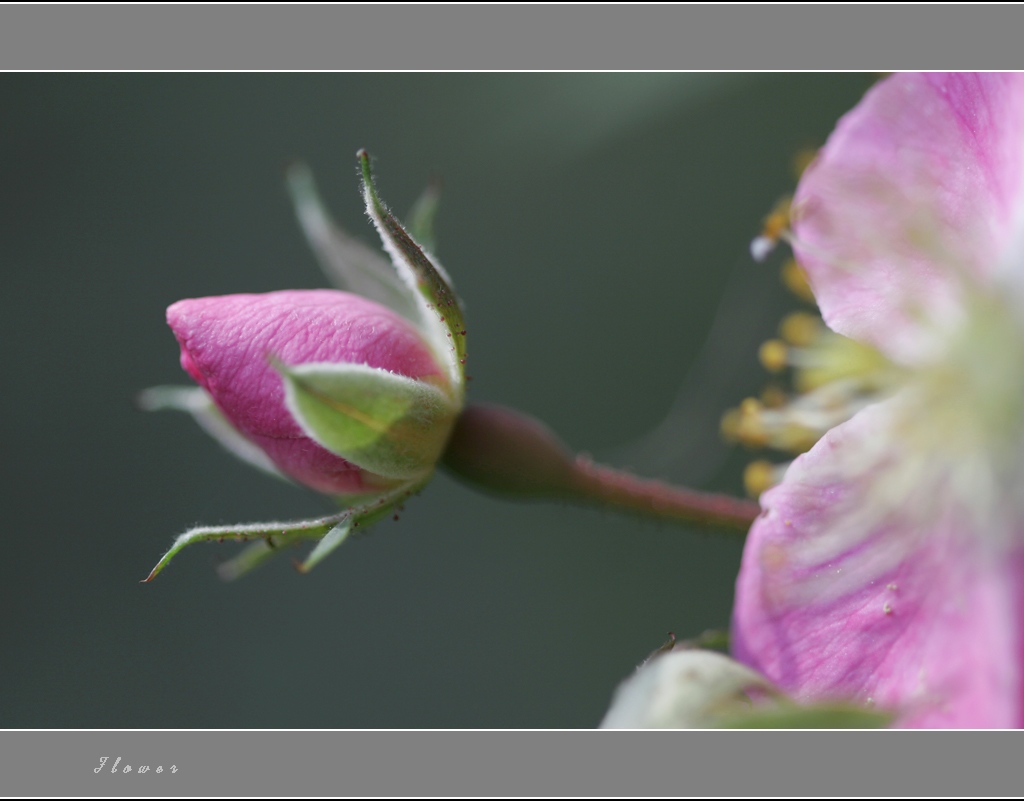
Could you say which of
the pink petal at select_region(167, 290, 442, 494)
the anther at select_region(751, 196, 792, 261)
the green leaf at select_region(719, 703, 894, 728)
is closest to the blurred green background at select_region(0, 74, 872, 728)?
the anther at select_region(751, 196, 792, 261)

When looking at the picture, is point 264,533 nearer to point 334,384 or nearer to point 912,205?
point 334,384

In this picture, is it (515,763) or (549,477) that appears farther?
(549,477)

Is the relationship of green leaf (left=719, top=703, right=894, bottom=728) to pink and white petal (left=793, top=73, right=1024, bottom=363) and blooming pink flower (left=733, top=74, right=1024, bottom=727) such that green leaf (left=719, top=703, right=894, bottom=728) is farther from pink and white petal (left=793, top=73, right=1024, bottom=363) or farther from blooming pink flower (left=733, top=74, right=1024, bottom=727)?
pink and white petal (left=793, top=73, right=1024, bottom=363)

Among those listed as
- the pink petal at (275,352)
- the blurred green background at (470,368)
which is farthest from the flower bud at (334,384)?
the blurred green background at (470,368)

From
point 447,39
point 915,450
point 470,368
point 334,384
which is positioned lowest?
point 470,368

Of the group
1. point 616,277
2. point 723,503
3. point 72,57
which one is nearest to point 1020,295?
point 723,503

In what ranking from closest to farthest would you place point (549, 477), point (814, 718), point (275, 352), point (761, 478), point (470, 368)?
point (814, 718) < point (275, 352) < point (549, 477) < point (761, 478) < point (470, 368)

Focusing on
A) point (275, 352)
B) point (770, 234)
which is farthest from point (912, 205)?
point (275, 352)
